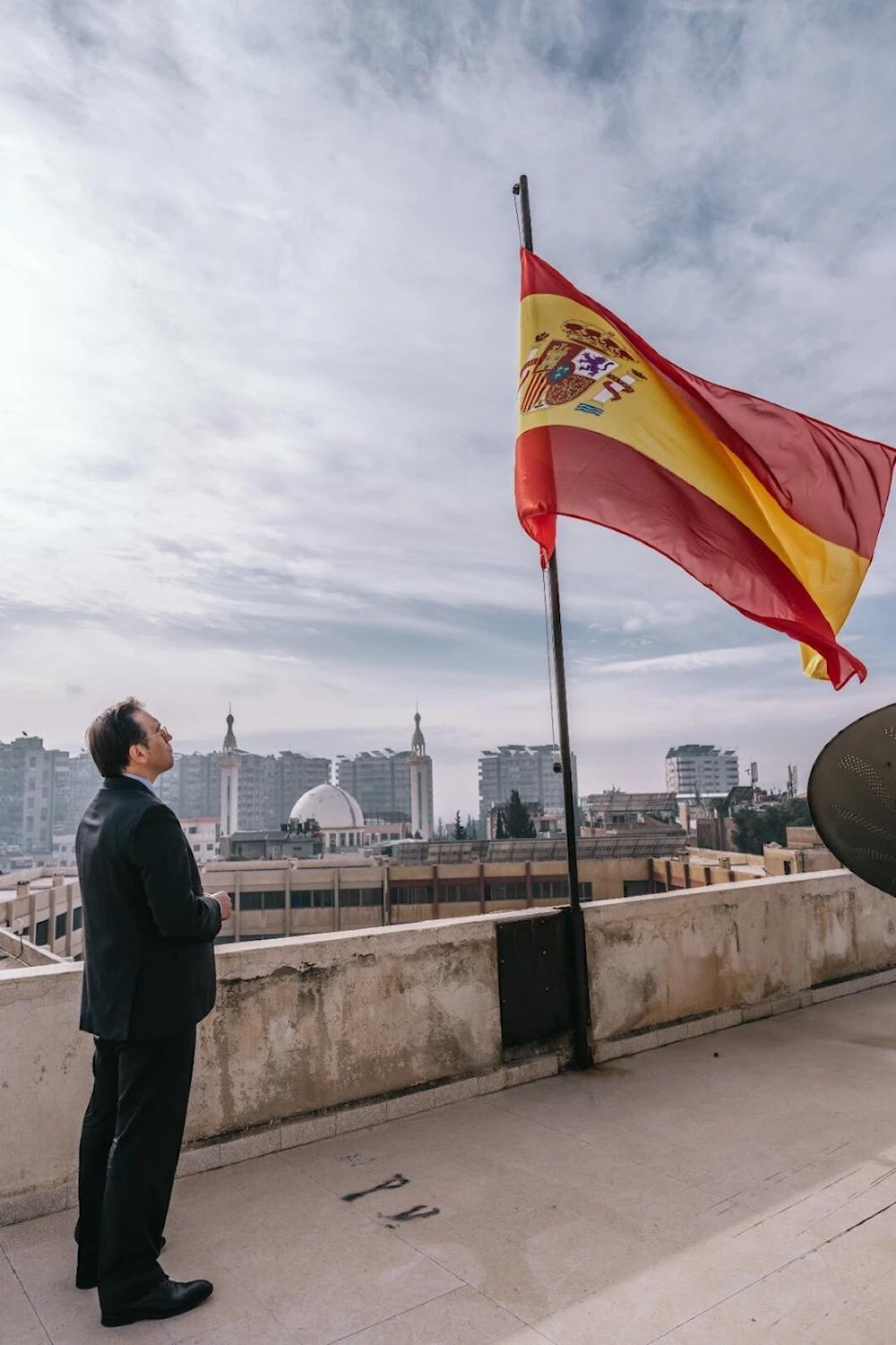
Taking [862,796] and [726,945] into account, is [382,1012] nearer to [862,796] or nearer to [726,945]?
[862,796]

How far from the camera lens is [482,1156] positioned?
353 cm

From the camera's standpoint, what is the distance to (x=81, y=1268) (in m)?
2.61

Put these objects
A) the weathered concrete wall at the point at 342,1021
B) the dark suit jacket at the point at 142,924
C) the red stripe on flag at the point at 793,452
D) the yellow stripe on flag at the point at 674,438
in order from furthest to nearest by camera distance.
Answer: the red stripe on flag at the point at 793,452
the yellow stripe on flag at the point at 674,438
the weathered concrete wall at the point at 342,1021
the dark suit jacket at the point at 142,924

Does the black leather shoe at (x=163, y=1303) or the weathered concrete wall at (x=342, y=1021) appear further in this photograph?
the weathered concrete wall at (x=342, y=1021)

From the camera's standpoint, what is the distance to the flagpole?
4697 mm

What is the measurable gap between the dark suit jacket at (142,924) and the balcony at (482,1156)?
82cm

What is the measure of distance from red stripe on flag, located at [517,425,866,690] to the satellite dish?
1.72 meters

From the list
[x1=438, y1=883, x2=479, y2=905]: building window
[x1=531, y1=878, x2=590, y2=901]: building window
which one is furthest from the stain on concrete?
[x1=438, y1=883, x2=479, y2=905]: building window

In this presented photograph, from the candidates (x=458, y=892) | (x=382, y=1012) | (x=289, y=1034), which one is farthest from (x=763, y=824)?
(x=289, y=1034)

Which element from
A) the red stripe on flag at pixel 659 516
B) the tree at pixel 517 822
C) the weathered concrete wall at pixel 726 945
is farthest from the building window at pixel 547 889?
the red stripe on flag at pixel 659 516

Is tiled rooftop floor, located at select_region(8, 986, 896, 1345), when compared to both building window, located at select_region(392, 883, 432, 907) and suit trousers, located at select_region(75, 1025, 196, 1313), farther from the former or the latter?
building window, located at select_region(392, 883, 432, 907)

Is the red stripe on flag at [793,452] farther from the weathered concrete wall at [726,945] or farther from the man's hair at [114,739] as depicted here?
the man's hair at [114,739]

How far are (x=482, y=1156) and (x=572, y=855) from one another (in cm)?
187

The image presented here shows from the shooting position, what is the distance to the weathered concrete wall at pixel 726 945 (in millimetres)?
4988
